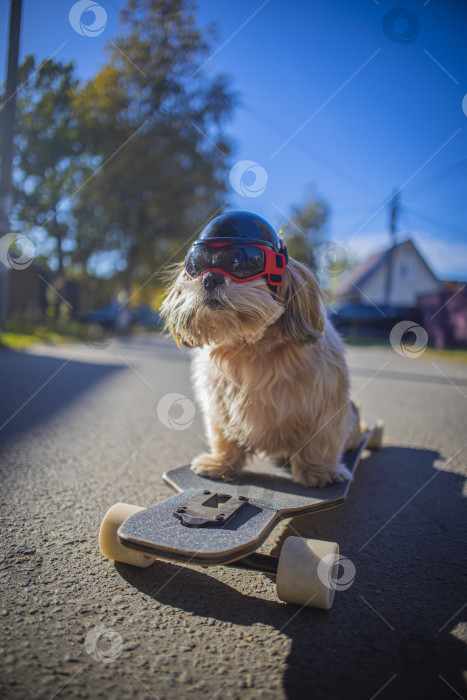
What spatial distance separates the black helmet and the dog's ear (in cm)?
22

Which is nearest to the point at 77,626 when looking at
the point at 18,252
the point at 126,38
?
the point at 126,38

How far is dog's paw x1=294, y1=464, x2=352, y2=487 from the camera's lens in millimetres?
2336

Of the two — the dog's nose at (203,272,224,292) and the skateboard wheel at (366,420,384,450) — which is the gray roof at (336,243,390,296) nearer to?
the skateboard wheel at (366,420,384,450)

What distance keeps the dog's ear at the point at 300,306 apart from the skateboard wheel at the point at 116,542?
1.13 meters

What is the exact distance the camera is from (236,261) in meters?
2.12

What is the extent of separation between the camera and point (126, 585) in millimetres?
1682

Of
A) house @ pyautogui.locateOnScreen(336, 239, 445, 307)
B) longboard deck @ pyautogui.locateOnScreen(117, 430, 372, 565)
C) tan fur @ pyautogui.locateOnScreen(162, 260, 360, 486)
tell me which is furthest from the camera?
house @ pyautogui.locateOnScreen(336, 239, 445, 307)

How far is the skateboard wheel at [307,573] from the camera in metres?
1.51

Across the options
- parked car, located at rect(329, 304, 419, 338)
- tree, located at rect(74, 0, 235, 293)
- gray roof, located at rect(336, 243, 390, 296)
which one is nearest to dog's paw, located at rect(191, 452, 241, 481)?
tree, located at rect(74, 0, 235, 293)

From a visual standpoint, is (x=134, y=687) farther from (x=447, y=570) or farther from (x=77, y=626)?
(x=447, y=570)

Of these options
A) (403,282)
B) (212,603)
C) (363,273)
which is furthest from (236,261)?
(363,273)

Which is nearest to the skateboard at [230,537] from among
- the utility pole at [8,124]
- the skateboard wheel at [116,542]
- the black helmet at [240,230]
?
the skateboard wheel at [116,542]

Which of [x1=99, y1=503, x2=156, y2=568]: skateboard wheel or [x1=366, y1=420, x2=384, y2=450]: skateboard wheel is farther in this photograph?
[x1=366, y1=420, x2=384, y2=450]: skateboard wheel

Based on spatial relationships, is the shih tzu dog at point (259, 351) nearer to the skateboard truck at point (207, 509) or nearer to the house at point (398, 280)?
the skateboard truck at point (207, 509)
